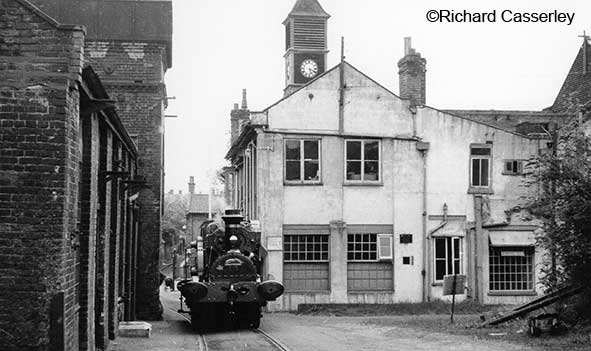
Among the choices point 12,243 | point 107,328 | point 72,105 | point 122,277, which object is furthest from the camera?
point 122,277

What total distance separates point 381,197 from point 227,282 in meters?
9.46

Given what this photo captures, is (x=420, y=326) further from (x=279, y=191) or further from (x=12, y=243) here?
(x=12, y=243)

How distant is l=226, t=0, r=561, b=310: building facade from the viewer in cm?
2533

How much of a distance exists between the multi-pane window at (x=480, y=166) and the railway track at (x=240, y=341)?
11.6m

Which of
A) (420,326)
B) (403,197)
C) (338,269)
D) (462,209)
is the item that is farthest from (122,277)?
(462,209)

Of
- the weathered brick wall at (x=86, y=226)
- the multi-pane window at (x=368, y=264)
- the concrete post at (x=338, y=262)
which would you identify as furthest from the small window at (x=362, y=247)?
the weathered brick wall at (x=86, y=226)

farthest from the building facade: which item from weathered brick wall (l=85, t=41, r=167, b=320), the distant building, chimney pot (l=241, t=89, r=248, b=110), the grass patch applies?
the distant building

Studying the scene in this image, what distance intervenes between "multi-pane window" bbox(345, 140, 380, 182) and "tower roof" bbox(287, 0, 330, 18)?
42.7 ft

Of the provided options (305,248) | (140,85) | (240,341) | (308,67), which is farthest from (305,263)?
(308,67)

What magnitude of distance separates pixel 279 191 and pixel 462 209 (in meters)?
6.34

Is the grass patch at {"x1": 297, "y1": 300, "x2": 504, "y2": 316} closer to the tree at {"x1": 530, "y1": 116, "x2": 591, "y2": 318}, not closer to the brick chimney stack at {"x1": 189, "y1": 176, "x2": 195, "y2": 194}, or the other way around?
the tree at {"x1": 530, "y1": 116, "x2": 591, "y2": 318}

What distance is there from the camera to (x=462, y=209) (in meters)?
26.5

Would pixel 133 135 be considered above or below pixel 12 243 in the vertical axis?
above

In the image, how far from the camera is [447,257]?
26266 mm
